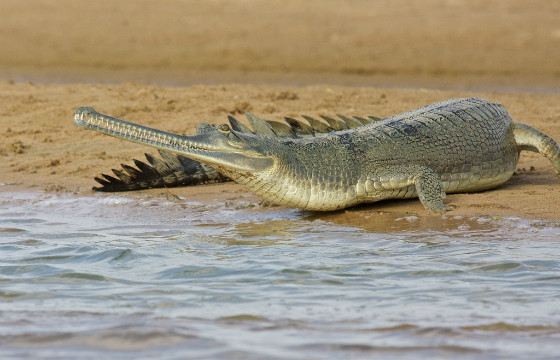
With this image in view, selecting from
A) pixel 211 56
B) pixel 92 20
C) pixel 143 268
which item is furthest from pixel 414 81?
pixel 143 268

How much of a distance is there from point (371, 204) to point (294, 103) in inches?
160

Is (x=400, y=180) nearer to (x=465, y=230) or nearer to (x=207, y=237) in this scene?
(x=465, y=230)

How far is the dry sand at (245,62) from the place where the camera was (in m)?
10.6

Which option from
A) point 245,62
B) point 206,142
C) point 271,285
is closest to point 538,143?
point 206,142

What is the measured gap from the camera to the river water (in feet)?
15.3

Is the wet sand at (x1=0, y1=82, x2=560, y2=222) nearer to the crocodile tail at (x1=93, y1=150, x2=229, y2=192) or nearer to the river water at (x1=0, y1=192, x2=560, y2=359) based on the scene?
the crocodile tail at (x1=93, y1=150, x2=229, y2=192)

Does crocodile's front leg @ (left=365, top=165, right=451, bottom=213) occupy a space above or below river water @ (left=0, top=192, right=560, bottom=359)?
above

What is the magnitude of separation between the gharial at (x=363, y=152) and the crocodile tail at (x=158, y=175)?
31.8 inches

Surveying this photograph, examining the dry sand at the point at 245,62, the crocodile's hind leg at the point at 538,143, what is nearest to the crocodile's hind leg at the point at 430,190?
the crocodile's hind leg at the point at 538,143

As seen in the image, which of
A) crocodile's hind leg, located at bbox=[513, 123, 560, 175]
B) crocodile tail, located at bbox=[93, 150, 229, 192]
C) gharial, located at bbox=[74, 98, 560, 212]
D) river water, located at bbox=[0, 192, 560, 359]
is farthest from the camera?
crocodile tail, located at bbox=[93, 150, 229, 192]

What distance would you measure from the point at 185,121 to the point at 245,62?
19.7ft

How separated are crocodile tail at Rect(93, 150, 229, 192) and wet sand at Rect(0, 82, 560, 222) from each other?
11 centimetres

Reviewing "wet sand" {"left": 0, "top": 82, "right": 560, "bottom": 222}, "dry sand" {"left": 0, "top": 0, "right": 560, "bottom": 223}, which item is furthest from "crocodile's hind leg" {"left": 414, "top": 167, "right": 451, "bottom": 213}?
"dry sand" {"left": 0, "top": 0, "right": 560, "bottom": 223}

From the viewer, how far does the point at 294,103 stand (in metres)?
11.3
